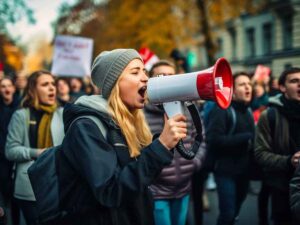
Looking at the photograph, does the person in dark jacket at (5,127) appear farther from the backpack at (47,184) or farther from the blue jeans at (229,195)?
the blue jeans at (229,195)

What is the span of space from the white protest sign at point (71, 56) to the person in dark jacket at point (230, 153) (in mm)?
4422

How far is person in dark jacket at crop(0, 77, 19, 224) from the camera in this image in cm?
474

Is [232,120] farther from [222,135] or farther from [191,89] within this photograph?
[191,89]

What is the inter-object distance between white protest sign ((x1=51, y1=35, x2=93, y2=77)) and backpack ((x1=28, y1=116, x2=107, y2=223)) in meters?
6.07

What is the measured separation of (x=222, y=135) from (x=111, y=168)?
8.55 feet

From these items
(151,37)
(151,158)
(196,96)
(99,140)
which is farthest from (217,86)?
(151,37)

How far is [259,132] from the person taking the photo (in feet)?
13.1

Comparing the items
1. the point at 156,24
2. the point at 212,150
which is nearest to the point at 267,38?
the point at 156,24

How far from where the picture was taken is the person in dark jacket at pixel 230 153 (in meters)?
4.56

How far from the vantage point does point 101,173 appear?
2.17m

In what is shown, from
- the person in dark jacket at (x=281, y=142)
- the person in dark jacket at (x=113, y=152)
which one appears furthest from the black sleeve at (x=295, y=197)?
the person in dark jacket at (x=281, y=142)

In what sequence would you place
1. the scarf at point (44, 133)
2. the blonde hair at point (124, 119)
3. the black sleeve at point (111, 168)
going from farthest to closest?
the scarf at point (44, 133), the blonde hair at point (124, 119), the black sleeve at point (111, 168)

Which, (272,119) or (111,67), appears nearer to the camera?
(111,67)

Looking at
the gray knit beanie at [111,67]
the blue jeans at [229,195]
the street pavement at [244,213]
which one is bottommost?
the street pavement at [244,213]
